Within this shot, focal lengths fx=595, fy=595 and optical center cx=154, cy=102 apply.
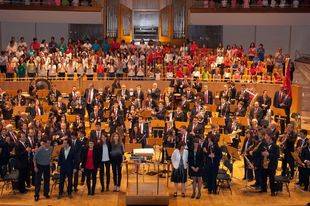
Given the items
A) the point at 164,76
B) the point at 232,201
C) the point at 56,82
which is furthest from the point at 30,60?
the point at 232,201

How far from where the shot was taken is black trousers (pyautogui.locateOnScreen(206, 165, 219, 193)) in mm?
16891

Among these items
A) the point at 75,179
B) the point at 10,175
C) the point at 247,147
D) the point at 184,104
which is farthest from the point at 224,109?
the point at 10,175

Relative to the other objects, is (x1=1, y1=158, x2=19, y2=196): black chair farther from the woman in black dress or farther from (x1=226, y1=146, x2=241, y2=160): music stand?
(x1=226, y1=146, x2=241, y2=160): music stand

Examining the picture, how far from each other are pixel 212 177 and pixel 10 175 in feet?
18.8

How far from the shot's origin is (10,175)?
16750 millimetres

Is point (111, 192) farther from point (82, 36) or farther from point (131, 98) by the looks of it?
point (82, 36)

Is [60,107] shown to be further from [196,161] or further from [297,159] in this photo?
[297,159]

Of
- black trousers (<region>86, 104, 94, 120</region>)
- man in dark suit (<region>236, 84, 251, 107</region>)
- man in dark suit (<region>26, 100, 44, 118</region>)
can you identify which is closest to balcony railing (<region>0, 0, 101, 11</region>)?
black trousers (<region>86, 104, 94, 120</region>)

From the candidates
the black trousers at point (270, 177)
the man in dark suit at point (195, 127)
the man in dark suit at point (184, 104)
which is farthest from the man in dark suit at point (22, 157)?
the man in dark suit at point (184, 104)

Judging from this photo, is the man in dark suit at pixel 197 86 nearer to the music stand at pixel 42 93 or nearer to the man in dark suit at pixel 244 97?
the man in dark suit at pixel 244 97

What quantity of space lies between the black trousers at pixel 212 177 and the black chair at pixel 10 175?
5449 mm

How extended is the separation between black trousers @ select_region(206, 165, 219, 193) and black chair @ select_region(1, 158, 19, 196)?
5449mm

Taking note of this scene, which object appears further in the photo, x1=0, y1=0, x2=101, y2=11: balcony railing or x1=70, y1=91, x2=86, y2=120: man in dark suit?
x1=0, y1=0, x2=101, y2=11: balcony railing

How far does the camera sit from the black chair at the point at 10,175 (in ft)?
54.6
